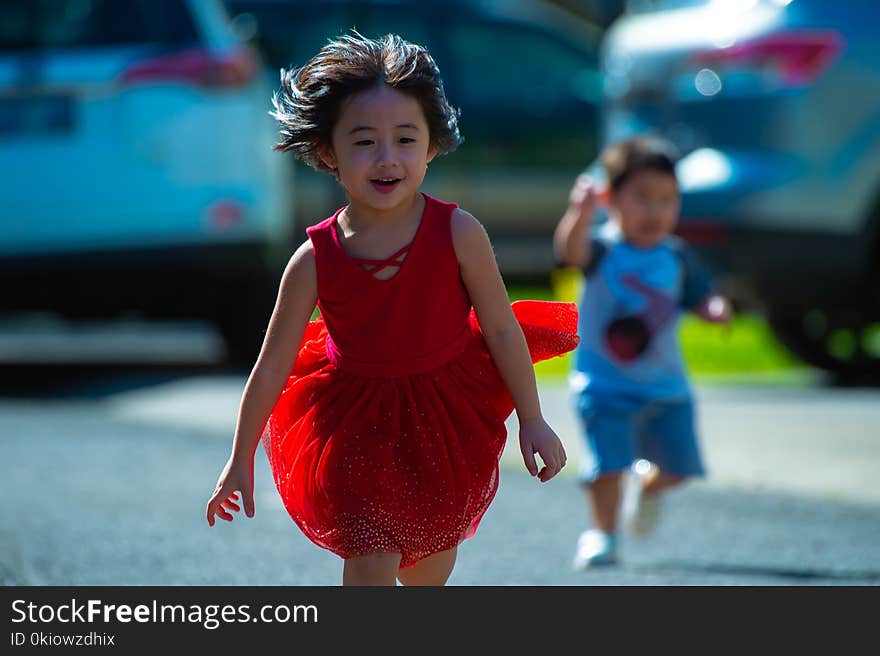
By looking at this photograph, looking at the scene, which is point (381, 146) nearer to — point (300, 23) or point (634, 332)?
point (634, 332)

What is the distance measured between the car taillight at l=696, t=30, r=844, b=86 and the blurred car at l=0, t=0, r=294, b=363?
2.52m

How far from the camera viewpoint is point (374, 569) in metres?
3.54

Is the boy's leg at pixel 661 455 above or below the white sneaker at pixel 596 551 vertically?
above

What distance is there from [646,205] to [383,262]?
213 cm

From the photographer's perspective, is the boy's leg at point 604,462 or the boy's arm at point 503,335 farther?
the boy's leg at point 604,462

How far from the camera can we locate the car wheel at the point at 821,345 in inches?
360

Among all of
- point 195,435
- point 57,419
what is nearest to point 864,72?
point 195,435

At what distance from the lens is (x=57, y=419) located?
26.9 feet

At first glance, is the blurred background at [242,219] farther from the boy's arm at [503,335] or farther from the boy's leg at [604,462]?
the boy's arm at [503,335]

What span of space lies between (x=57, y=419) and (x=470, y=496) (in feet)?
16.2

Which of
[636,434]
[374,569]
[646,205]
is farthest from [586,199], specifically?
[374,569]

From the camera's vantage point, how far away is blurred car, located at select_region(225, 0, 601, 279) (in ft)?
39.3

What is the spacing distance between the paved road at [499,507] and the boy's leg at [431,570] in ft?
4.09

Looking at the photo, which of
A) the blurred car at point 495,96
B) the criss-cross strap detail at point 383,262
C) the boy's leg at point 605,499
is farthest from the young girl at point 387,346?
the blurred car at point 495,96
